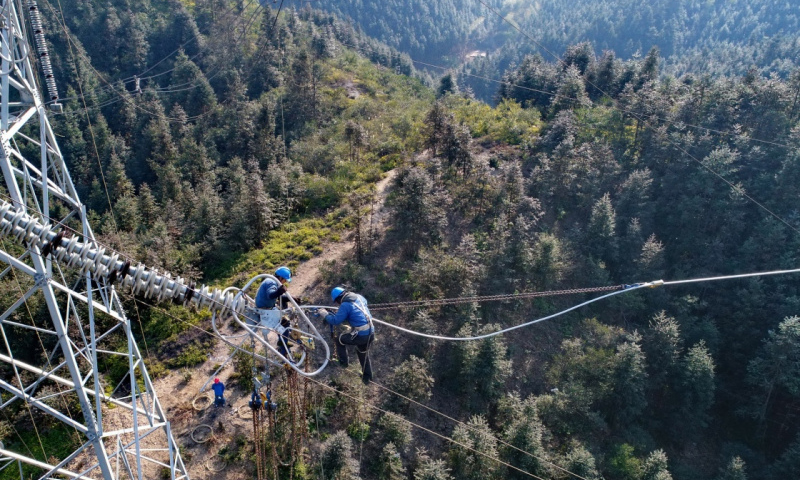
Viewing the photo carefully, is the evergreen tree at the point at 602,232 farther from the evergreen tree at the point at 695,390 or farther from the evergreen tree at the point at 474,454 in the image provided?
the evergreen tree at the point at 474,454

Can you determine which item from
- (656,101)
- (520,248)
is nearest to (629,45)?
(656,101)

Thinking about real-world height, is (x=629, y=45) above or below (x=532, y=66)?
below

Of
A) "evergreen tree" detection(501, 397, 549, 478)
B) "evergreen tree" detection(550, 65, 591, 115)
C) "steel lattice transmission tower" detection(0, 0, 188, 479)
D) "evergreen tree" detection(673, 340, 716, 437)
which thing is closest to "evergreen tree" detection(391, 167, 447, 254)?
"evergreen tree" detection(501, 397, 549, 478)

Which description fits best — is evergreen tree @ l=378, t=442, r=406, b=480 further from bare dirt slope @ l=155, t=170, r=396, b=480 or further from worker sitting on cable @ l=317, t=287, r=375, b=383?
worker sitting on cable @ l=317, t=287, r=375, b=383

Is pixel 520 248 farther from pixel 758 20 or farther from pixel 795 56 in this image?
pixel 758 20

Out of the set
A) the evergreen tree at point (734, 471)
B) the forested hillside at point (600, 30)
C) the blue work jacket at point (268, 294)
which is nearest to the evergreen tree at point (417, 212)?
the blue work jacket at point (268, 294)
